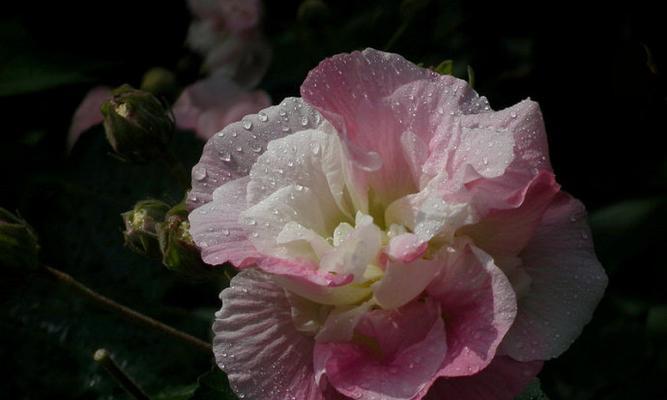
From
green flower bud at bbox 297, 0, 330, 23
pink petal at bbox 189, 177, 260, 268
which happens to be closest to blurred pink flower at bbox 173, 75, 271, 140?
green flower bud at bbox 297, 0, 330, 23

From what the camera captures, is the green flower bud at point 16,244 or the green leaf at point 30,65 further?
the green leaf at point 30,65

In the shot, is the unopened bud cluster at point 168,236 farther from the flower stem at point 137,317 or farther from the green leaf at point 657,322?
the green leaf at point 657,322

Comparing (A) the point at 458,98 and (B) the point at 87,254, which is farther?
(B) the point at 87,254

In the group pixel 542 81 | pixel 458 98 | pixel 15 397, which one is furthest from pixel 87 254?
pixel 458 98

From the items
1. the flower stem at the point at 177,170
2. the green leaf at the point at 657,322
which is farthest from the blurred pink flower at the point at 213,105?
the green leaf at the point at 657,322

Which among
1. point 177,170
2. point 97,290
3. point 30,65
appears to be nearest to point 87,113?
point 30,65

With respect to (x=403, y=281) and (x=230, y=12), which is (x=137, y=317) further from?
(x=230, y=12)

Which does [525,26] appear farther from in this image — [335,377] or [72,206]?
[335,377]

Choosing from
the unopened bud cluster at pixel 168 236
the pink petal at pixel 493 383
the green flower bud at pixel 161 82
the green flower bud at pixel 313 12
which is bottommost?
the green flower bud at pixel 161 82
